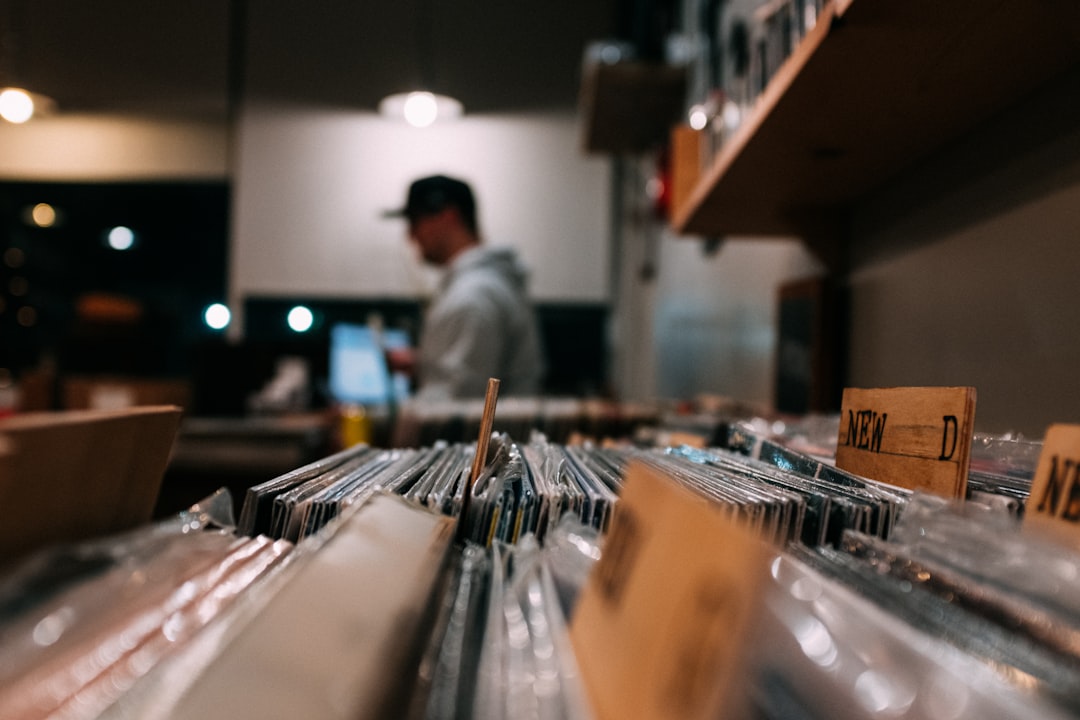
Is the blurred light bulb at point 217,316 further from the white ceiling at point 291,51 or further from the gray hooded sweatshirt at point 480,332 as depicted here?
the gray hooded sweatshirt at point 480,332

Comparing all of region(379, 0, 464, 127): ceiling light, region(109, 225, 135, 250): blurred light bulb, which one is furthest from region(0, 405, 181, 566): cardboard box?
region(109, 225, 135, 250): blurred light bulb

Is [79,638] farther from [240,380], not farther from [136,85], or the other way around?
[136,85]

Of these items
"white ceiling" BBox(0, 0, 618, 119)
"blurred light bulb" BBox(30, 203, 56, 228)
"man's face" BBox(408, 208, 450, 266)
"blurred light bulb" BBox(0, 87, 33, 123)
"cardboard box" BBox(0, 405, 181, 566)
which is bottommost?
"cardboard box" BBox(0, 405, 181, 566)

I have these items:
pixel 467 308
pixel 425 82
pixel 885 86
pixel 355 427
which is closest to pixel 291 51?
pixel 425 82

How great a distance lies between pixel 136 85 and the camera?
12.5ft

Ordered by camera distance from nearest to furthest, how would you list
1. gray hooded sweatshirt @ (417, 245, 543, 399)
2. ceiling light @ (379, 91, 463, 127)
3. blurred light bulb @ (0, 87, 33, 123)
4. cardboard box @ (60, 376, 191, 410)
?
gray hooded sweatshirt @ (417, 245, 543, 399) < cardboard box @ (60, 376, 191, 410) < blurred light bulb @ (0, 87, 33, 123) < ceiling light @ (379, 91, 463, 127)

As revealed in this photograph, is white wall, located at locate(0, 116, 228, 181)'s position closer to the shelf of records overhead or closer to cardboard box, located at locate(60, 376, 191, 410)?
cardboard box, located at locate(60, 376, 191, 410)

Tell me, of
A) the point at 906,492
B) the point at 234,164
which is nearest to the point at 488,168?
the point at 234,164

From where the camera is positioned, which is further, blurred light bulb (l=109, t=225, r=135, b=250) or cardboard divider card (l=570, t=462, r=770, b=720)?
blurred light bulb (l=109, t=225, r=135, b=250)

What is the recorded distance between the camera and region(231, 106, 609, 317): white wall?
3.79 metres

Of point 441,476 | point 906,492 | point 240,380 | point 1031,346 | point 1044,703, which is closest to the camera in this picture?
point 1044,703

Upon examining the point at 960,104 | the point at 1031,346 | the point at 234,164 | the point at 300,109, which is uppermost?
the point at 300,109

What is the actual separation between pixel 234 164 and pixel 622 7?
7.60ft

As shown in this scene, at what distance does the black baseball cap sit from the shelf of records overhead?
220cm
